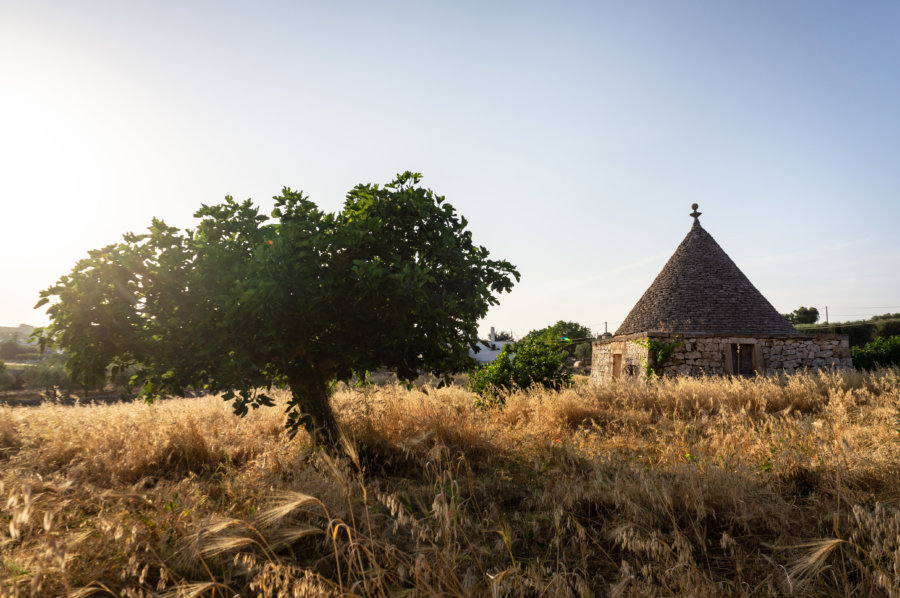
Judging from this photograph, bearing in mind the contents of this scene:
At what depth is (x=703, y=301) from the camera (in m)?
16.1

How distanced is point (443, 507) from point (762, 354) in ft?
50.7

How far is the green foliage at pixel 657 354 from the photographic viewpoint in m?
14.4

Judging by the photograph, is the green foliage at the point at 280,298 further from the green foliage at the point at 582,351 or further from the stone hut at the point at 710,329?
the green foliage at the point at 582,351

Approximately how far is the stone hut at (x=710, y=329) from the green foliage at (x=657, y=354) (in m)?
0.08

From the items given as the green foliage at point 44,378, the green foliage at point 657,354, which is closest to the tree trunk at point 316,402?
the green foliage at point 657,354

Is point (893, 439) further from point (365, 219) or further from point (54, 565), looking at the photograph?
point (54, 565)

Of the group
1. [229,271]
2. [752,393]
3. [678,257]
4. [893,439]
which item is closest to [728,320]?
[678,257]

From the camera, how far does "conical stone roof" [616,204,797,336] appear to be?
50.6ft

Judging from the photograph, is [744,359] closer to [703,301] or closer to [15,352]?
[703,301]

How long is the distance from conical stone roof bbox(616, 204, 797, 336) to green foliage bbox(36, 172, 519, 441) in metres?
12.2

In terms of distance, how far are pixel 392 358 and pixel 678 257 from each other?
15834 millimetres

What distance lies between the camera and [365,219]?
18.7 feet

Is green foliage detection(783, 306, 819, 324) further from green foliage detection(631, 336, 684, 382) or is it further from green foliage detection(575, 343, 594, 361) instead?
green foliage detection(631, 336, 684, 382)

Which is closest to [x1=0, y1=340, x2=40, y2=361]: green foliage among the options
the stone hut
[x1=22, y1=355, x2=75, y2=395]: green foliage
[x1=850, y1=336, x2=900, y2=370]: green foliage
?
[x1=22, y1=355, x2=75, y2=395]: green foliage
